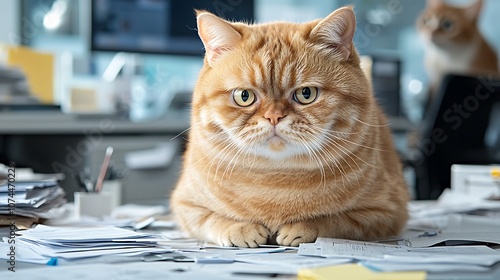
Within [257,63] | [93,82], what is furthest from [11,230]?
[93,82]

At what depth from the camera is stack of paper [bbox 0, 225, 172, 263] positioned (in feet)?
3.28

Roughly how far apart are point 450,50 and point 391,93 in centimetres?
45

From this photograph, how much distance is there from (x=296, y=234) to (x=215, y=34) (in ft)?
1.33

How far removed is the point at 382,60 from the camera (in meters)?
3.60

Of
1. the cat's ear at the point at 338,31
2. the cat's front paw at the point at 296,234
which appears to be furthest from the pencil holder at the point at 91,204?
the cat's ear at the point at 338,31

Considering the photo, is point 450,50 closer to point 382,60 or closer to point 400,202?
point 382,60

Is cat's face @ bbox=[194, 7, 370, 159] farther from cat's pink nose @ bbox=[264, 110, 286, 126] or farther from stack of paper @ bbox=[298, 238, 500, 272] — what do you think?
stack of paper @ bbox=[298, 238, 500, 272]

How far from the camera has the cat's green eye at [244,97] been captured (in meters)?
1.12

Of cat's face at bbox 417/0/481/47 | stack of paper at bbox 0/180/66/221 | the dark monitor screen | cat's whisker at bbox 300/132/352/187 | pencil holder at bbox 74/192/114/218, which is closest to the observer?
cat's whisker at bbox 300/132/352/187

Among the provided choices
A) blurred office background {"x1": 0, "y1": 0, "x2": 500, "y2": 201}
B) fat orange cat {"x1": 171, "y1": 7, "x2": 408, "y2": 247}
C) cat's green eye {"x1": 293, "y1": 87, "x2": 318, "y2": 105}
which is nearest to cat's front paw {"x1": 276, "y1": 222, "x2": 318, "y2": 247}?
fat orange cat {"x1": 171, "y1": 7, "x2": 408, "y2": 247}

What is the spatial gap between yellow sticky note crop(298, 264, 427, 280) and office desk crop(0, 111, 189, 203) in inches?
77.2

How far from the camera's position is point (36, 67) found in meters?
3.21

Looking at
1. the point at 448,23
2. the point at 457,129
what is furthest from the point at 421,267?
the point at 448,23

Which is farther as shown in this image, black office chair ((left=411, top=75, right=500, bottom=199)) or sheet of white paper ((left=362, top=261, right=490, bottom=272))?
black office chair ((left=411, top=75, right=500, bottom=199))
